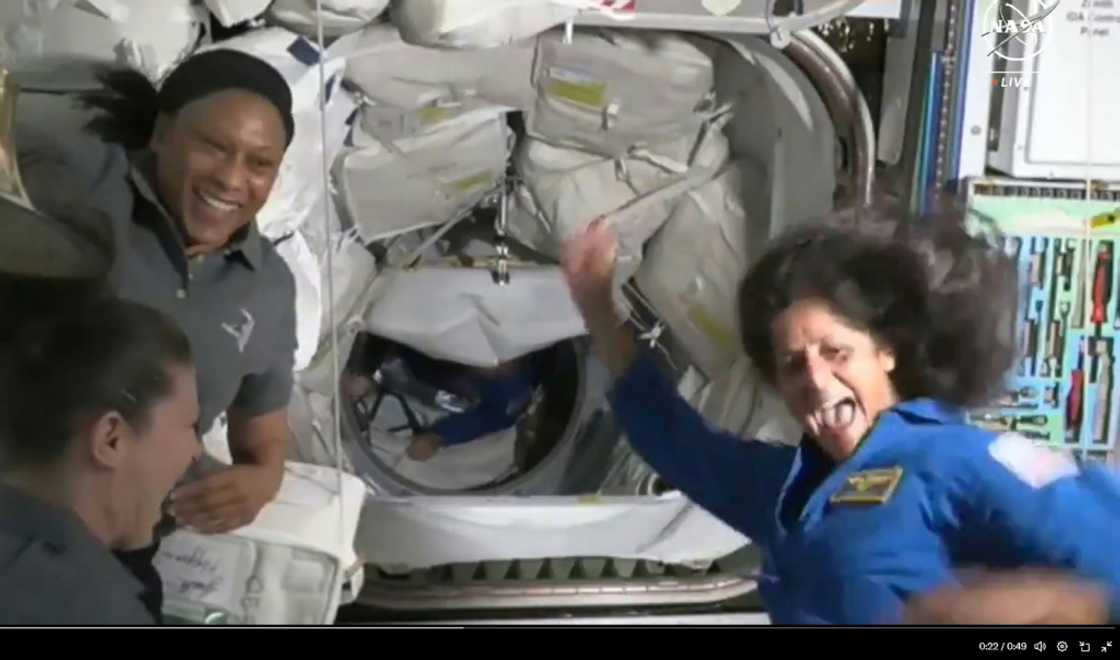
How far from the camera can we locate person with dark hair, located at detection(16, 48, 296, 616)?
0.87m

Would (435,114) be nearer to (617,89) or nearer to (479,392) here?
(617,89)

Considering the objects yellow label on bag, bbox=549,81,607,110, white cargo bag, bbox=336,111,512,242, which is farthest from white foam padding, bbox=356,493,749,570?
yellow label on bag, bbox=549,81,607,110

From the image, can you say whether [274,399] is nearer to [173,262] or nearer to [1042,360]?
[173,262]

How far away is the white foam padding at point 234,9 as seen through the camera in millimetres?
877

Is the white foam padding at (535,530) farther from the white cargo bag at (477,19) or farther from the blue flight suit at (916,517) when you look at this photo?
the white cargo bag at (477,19)

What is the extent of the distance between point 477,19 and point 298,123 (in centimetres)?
17

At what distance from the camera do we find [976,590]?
919 millimetres

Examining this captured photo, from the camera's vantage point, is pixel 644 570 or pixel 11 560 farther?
pixel 644 570

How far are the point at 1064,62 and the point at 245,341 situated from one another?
2.46 feet

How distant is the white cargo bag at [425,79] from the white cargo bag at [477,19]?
0.05 ft

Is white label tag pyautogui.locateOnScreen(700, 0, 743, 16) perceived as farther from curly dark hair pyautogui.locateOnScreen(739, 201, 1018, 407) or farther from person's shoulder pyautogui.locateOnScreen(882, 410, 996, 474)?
person's shoulder pyautogui.locateOnScreen(882, 410, 996, 474)

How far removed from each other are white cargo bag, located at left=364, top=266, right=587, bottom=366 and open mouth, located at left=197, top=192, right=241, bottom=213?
0.16m

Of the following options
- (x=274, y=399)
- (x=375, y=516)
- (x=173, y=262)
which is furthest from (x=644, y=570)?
(x=173, y=262)
